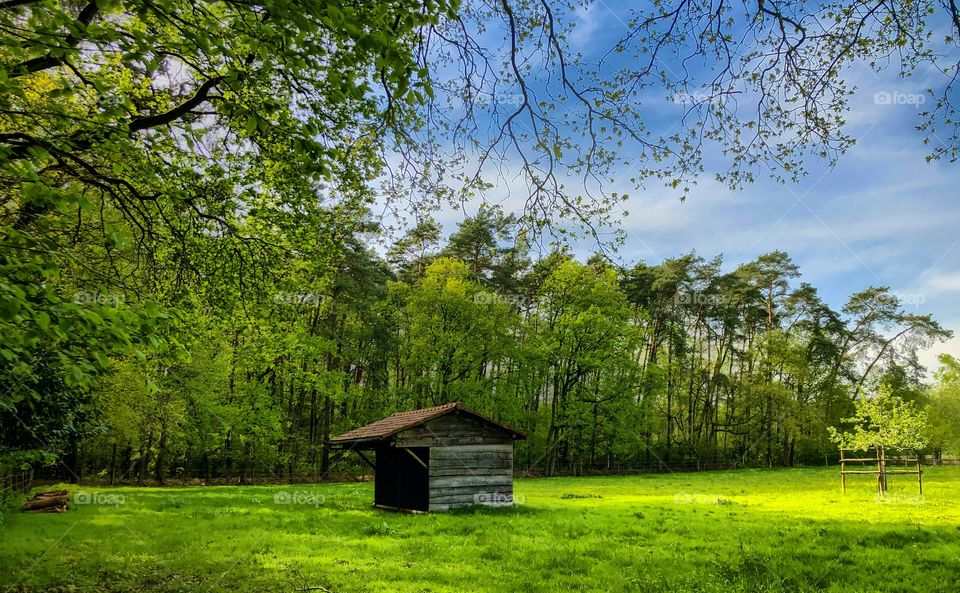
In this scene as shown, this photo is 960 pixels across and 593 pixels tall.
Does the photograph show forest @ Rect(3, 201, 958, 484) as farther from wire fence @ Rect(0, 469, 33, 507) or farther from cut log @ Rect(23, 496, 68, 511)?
cut log @ Rect(23, 496, 68, 511)

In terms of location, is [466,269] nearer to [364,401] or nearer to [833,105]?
[364,401]

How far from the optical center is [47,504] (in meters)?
16.5

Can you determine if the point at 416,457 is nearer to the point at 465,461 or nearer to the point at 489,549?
the point at 465,461

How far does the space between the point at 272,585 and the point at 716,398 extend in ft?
173

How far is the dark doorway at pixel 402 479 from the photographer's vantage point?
A: 1783cm

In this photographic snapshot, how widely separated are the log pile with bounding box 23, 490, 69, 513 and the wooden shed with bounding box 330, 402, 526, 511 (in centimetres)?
797

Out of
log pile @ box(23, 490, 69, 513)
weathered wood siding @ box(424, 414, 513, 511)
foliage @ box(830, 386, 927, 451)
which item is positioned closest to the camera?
log pile @ box(23, 490, 69, 513)
